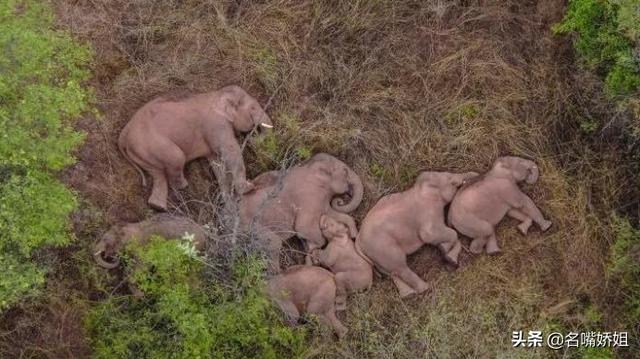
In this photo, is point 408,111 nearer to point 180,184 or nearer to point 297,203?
point 297,203

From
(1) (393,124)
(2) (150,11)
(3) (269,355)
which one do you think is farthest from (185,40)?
(3) (269,355)

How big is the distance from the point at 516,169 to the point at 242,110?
241 centimetres

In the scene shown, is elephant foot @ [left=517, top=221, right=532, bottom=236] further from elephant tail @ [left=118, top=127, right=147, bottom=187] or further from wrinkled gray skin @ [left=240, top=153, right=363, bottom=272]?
elephant tail @ [left=118, top=127, right=147, bottom=187]

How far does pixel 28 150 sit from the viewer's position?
4.95 metres

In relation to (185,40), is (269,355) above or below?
below

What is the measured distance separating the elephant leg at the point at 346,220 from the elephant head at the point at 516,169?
127 cm

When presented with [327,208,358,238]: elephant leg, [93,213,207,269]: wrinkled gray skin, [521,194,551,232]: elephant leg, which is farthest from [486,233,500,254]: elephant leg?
[93,213,207,269]: wrinkled gray skin

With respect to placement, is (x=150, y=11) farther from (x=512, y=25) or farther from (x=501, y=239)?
(x=501, y=239)

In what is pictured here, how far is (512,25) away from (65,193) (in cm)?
408

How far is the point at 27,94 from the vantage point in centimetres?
502

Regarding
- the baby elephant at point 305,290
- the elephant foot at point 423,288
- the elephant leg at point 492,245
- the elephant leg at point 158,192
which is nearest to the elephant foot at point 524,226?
the elephant leg at point 492,245

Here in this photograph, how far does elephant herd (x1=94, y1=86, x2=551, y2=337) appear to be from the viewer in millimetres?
5719

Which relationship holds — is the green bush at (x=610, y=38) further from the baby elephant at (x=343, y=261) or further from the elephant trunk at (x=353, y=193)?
the baby elephant at (x=343, y=261)

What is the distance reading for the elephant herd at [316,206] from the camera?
572 cm
